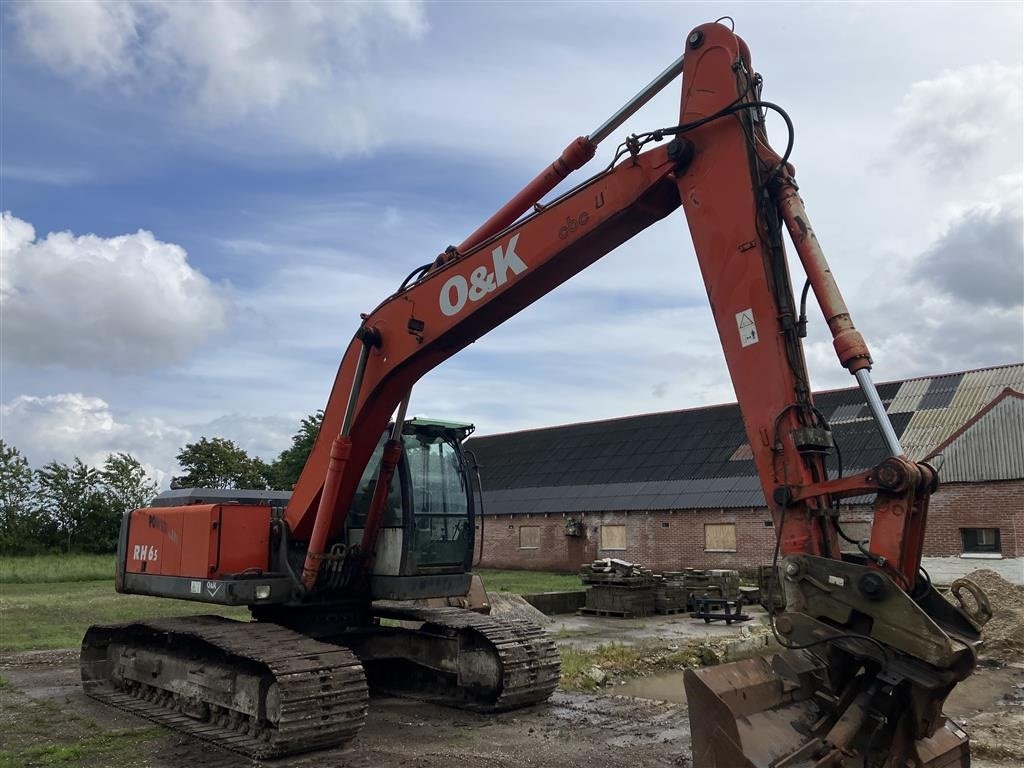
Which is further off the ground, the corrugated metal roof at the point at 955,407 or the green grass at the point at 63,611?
the corrugated metal roof at the point at 955,407

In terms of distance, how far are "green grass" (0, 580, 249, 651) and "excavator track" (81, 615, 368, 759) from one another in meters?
4.33

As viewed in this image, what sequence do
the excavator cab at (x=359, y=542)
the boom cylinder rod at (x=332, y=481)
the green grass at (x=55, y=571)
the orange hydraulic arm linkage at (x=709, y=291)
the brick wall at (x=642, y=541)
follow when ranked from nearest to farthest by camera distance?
1. the orange hydraulic arm linkage at (x=709, y=291)
2. the boom cylinder rod at (x=332, y=481)
3. the excavator cab at (x=359, y=542)
4. the brick wall at (x=642, y=541)
5. the green grass at (x=55, y=571)

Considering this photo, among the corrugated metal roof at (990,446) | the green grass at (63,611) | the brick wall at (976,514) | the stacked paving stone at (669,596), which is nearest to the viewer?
the green grass at (63,611)

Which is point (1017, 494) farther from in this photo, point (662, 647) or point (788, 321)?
point (788, 321)

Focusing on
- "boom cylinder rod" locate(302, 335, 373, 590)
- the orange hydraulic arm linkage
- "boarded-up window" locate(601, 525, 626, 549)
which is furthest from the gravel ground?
"boarded-up window" locate(601, 525, 626, 549)

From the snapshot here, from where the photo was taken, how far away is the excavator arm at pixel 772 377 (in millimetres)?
4262

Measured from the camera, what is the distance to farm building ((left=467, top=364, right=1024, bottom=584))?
20500 millimetres

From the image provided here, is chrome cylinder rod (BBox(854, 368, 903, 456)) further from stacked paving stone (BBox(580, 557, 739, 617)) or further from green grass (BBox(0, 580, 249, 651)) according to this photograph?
stacked paving stone (BBox(580, 557, 739, 617))

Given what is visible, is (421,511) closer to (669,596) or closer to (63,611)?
(669,596)

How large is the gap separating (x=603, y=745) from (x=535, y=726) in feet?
2.74

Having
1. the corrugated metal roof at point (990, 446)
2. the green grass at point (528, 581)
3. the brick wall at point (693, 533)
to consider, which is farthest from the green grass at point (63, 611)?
the corrugated metal roof at point (990, 446)

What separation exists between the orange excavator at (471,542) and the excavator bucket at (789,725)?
0.4 inches

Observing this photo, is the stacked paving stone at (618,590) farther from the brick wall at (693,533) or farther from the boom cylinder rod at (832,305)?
the boom cylinder rod at (832,305)

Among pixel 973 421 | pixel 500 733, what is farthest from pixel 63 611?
pixel 973 421
